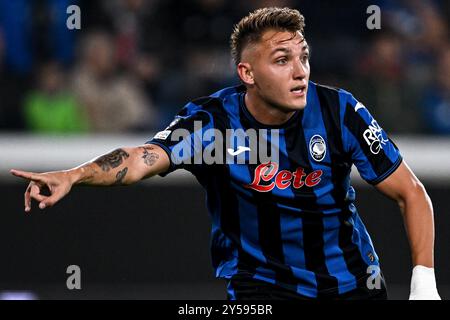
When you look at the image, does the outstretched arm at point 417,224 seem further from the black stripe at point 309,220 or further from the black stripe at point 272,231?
the black stripe at point 272,231

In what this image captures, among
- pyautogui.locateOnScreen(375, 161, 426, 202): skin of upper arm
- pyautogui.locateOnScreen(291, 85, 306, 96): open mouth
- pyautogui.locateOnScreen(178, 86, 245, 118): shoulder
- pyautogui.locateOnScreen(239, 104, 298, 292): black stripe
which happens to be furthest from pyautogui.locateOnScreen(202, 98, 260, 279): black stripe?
pyautogui.locateOnScreen(375, 161, 426, 202): skin of upper arm

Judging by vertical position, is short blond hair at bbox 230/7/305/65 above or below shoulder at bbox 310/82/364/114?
above

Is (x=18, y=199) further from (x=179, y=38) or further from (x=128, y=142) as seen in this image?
(x=179, y=38)

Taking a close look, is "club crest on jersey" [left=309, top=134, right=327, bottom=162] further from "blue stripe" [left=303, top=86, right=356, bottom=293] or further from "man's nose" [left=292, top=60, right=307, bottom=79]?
"man's nose" [left=292, top=60, right=307, bottom=79]

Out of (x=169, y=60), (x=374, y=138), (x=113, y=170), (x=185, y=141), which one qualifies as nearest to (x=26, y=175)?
(x=113, y=170)

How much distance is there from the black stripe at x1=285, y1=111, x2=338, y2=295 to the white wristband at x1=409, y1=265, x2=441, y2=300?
54 centimetres

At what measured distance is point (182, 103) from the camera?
30.0 ft

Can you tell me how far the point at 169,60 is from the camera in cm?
951

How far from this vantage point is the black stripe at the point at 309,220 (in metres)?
5.47

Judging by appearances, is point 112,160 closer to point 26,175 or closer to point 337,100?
point 26,175

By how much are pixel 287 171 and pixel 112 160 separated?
Result: 3.03ft

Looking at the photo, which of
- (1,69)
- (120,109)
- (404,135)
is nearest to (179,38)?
(120,109)

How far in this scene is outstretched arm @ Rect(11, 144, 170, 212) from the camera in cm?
466

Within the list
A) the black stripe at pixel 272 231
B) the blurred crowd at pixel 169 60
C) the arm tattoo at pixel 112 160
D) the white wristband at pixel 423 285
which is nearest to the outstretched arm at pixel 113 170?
the arm tattoo at pixel 112 160
